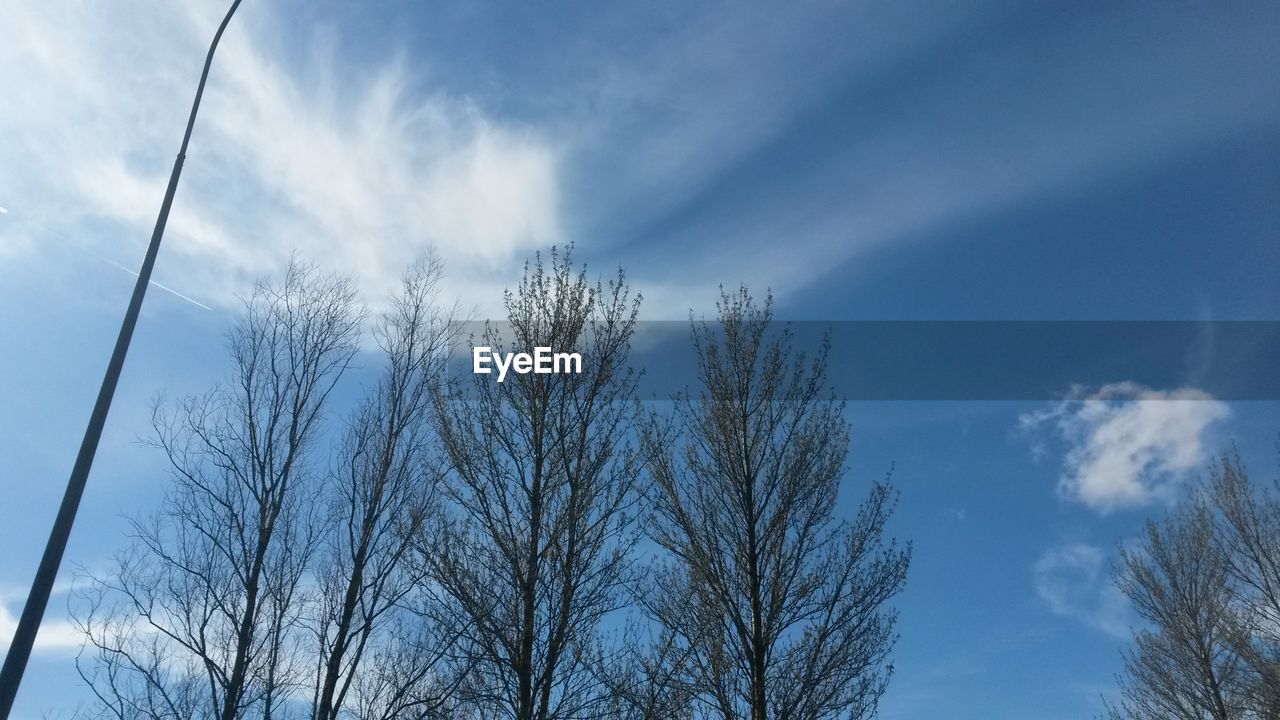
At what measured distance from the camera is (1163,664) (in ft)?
62.9

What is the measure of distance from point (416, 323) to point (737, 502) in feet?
17.4

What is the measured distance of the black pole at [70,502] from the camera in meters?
4.31

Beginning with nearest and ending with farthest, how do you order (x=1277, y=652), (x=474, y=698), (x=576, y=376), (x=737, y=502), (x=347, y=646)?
(x=474, y=698) → (x=347, y=646) → (x=576, y=376) → (x=737, y=502) → (x=1277, y=652)

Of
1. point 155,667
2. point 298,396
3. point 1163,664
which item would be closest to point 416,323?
point 298,396

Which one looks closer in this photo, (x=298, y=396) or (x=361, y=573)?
(x=361, y=573)

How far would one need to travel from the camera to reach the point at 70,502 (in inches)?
190

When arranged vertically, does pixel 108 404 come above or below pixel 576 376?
below

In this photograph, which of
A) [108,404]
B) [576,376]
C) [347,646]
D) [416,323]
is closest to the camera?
[108,404]

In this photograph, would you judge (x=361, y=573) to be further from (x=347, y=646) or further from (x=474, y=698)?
(x=474, y=698)

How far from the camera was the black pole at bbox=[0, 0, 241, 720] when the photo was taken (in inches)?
170

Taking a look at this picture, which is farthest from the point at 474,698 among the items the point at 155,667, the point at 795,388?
the point at 795,388

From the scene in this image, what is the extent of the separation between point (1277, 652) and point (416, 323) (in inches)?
A: 756

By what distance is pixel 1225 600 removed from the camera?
1805 centimetres

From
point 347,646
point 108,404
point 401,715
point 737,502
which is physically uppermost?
point 737,502
